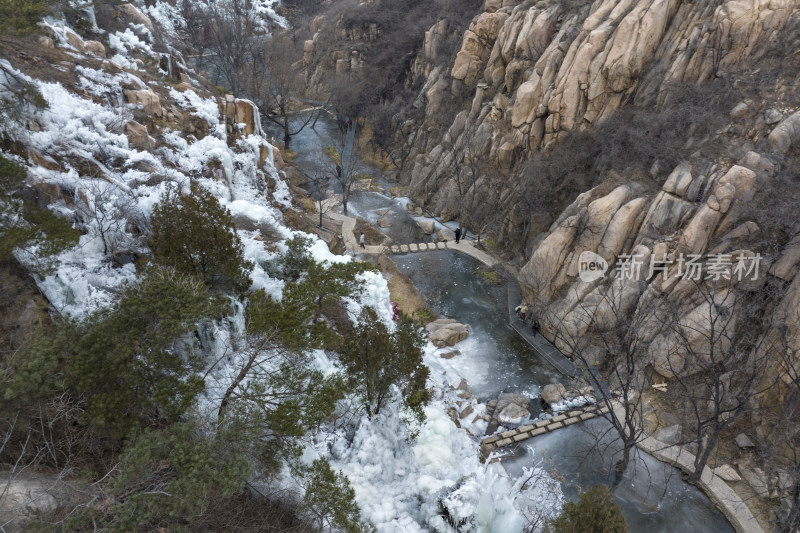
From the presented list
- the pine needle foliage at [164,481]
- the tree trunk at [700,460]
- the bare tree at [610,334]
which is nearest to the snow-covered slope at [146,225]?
the pine needle foliage at [164,481]

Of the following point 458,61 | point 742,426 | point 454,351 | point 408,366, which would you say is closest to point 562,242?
point 454,351

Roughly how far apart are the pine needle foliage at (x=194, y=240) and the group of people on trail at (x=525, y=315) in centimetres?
1510

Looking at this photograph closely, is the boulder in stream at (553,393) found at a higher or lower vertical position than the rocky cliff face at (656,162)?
lower

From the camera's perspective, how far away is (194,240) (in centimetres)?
1300

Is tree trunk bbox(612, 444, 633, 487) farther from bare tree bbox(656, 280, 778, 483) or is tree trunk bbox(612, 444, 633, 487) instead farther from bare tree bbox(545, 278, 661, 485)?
bare tree bbox(656, 280, 778, 483)

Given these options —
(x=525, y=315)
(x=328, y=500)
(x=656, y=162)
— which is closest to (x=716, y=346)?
(x=525, y=315)

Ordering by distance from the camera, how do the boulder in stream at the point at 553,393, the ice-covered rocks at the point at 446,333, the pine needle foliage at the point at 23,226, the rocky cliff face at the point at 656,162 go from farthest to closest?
1. the ice-covered rocks at the point at 446,333
2. the rocky cliff face at the point at 656,162
3. the boulder in stream at the point at 553,393
4. the pine needle foliage at the point at 23,226

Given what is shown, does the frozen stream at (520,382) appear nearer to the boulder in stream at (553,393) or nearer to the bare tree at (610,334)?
the boulder in stream at (553,393)

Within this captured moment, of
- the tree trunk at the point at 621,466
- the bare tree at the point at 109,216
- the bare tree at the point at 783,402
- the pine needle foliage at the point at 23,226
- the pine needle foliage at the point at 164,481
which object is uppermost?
the pine needle foliage at the point at 23,226

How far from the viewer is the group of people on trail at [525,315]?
75.3 ft

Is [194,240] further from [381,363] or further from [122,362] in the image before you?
[381,363]

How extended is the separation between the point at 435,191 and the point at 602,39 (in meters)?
15.5

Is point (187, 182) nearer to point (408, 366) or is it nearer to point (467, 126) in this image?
point (408, 366)

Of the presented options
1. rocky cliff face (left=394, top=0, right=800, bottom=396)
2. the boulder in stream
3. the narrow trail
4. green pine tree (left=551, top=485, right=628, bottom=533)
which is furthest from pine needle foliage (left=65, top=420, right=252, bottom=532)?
rocky cliff face (left=394, top=0, right=800, bottom=396)
